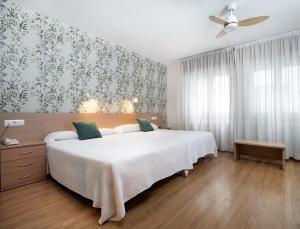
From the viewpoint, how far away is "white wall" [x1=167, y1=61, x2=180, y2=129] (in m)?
5.37

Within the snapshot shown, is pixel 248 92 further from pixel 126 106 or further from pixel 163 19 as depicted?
pixel 126 106

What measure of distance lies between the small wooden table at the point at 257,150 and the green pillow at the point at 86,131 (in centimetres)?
279

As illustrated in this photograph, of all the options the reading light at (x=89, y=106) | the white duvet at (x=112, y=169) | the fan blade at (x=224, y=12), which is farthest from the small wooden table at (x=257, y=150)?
the reading light at (x=89, y=106)

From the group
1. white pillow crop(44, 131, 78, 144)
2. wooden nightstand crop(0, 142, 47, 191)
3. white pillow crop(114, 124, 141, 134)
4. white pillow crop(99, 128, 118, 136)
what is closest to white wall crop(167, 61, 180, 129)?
white pillow crop(114, 124, 141, 134)

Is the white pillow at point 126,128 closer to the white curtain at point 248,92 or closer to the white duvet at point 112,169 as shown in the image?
→ the white duvet at point 112,169

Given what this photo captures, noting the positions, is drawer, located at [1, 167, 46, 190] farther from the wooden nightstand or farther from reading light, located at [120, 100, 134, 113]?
reading light, located at [120, 100, 134, 113]

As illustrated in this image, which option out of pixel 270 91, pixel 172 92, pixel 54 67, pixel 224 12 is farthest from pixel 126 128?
pixel 270 91

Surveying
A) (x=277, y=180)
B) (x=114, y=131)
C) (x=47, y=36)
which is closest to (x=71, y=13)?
(x=47, y=36)

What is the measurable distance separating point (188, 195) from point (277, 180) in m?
1.43

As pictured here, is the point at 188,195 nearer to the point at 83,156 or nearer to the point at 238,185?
the point at 238,185

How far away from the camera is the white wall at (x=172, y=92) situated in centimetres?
537

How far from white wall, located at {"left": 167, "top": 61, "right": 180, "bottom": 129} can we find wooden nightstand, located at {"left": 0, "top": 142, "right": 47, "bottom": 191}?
3.82 meters

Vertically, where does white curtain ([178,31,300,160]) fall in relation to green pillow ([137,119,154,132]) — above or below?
above

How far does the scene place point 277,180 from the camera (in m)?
2.38
